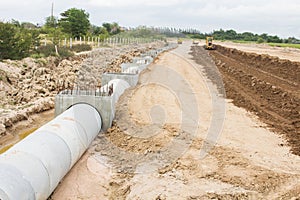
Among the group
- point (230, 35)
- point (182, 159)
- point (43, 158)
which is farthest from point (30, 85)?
point (230, 35)

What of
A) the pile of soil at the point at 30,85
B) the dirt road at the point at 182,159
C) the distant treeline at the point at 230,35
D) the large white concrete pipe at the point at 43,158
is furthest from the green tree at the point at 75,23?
the distant treeline at the point at 230,35

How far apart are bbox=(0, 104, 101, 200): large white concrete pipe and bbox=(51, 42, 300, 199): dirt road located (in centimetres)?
61

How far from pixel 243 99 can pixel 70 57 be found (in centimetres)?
1600

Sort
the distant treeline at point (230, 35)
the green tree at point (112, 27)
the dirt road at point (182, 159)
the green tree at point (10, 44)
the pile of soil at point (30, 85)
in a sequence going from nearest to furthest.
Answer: the dirt road at point (182, 159), the pile of soil at point (30, 85), the green tree at point (10, 44), the green tree at point (112, 27), the distant treeline at point (230, 35)

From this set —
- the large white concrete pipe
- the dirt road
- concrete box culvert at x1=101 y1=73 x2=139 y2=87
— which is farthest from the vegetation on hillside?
the large white concrete pipe

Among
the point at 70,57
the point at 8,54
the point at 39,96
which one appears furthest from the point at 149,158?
the point at 70,57

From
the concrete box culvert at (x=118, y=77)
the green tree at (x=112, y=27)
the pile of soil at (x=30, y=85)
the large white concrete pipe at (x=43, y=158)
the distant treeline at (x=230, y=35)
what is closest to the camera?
the large white concrete pipe at (x=43, y=158)

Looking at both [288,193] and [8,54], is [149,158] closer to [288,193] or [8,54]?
[288,193]

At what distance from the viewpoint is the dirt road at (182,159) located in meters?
6.76

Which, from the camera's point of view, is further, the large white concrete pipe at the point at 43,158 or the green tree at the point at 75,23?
the green tree at the point at 75,23

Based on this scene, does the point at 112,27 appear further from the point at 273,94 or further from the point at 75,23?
the point at 273,94

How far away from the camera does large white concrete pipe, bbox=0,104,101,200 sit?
17.5ft

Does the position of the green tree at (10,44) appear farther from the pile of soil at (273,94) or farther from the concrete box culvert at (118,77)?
the pile of soil at (273,94)

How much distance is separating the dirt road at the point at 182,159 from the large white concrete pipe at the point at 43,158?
1.99 feet
